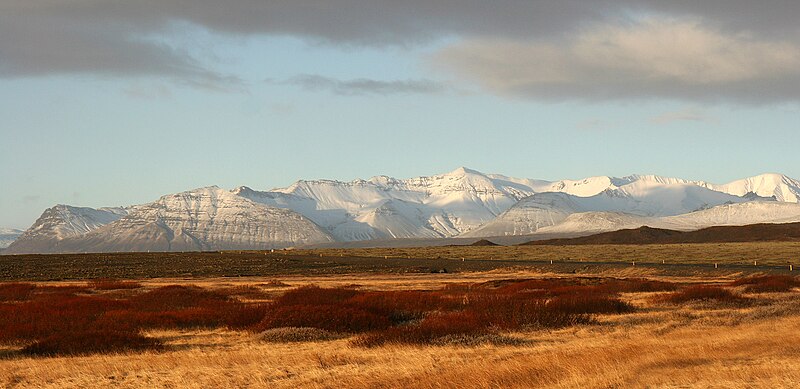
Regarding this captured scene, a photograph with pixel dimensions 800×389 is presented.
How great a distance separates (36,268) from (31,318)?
76686mm

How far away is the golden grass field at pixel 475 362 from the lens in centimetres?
1711

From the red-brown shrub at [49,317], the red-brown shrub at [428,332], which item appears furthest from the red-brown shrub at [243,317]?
the red-brown shrub at [428,332]

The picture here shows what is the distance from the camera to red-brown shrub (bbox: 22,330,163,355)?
2339 centimetres

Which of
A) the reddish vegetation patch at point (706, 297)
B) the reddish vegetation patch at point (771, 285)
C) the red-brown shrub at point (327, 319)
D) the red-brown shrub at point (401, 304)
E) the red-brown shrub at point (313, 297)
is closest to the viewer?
the red-brown shrub at point (327, 319)

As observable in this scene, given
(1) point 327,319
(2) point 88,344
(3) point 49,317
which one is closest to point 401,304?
(1) point 327,319

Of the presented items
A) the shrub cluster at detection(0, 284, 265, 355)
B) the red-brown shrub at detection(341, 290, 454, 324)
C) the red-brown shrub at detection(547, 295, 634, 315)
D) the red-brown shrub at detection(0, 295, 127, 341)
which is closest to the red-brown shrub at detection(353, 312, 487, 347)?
the red-brown shrub at detection(341, 290, 454, 324)

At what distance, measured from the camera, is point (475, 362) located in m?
19.7

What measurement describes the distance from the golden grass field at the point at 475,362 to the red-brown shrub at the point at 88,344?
704 millimetres

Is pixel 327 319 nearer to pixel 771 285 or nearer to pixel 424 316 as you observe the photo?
pixel 424 316

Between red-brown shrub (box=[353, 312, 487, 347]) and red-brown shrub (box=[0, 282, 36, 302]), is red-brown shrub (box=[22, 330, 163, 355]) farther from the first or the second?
red-brown shrub (box=[0, 282, 36, 302])

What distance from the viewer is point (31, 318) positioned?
103 ft

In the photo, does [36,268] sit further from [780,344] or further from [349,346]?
[780,344]

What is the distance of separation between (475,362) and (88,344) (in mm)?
11685

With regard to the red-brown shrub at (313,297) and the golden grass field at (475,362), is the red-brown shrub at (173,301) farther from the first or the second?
the golden grass field at (475,362)
